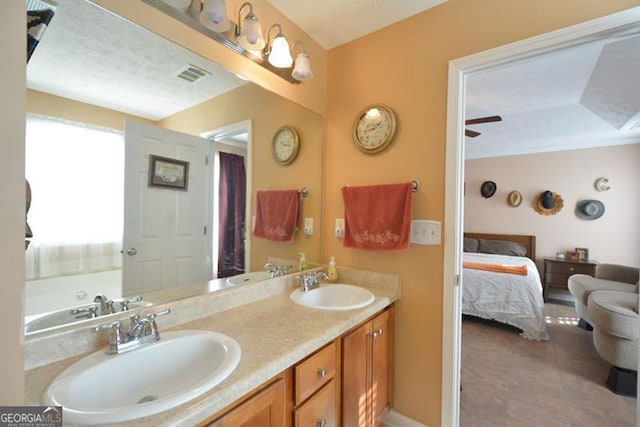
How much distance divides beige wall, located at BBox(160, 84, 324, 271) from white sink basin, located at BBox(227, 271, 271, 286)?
4 centimetres

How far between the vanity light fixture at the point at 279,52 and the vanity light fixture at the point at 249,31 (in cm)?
8

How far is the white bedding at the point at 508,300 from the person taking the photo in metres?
2.75

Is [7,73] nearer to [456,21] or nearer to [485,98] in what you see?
[456,21]

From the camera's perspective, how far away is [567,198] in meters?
4.11

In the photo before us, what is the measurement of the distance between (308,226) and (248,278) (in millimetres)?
569

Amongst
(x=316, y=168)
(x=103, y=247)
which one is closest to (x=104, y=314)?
(x=103, y=247)

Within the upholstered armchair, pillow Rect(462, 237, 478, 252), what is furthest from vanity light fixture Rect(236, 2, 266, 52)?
pillow Rect(462, 237, 478, 252)

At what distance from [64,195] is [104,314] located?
0.43m

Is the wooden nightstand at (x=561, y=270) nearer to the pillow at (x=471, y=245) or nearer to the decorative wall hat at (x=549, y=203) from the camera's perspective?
the decorative wall hat at (x=549, y=203)

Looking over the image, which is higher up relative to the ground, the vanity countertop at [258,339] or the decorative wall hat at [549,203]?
the decorative wall hat at [549,203]

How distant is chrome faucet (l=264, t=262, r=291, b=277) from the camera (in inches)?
62.3

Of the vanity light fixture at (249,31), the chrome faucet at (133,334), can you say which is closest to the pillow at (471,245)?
the vanity light fixture at (249,31)

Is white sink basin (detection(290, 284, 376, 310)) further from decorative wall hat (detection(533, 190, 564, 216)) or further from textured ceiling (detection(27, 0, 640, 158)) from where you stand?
decorative wall hat (detection(533, 190, 564, 216))

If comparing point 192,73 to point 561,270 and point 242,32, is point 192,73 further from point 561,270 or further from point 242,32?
point 561,270
